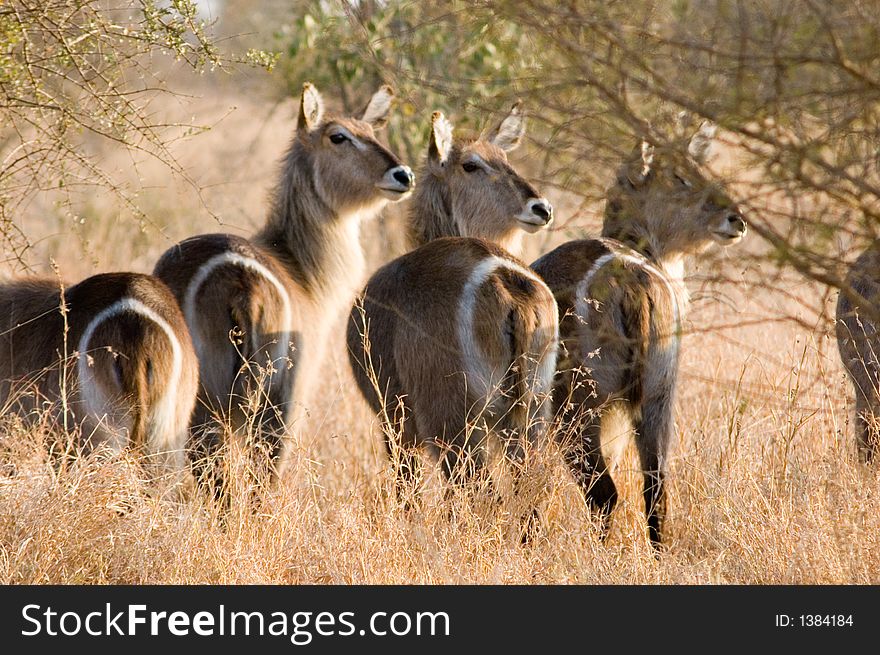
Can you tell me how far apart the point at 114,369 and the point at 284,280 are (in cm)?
138

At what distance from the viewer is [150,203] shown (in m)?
12.5

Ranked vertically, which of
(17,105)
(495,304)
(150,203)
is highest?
(150,203)

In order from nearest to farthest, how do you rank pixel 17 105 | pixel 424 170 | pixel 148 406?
pixel 148 406 < pixel 17 105 < pixel 424 170

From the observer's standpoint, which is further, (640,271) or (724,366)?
(724,366)

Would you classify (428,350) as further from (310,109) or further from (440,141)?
(310,109)

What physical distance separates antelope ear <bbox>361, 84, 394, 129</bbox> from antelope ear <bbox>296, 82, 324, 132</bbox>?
15.0 inches

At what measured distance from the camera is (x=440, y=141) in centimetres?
573

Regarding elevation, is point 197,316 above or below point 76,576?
above

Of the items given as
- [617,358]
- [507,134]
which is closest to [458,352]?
[617,358]

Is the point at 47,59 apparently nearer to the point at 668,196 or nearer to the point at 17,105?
the point at 17,105

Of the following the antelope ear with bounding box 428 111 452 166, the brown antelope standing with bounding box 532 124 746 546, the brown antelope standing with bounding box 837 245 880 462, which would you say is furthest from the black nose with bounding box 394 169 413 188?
the brown antelope standing with bounding box 837 245 880 462

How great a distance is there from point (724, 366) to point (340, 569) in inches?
129

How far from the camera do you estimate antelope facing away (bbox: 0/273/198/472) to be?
14.1ft

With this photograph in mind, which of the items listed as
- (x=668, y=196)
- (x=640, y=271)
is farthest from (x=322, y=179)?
(x=668, y=196)
